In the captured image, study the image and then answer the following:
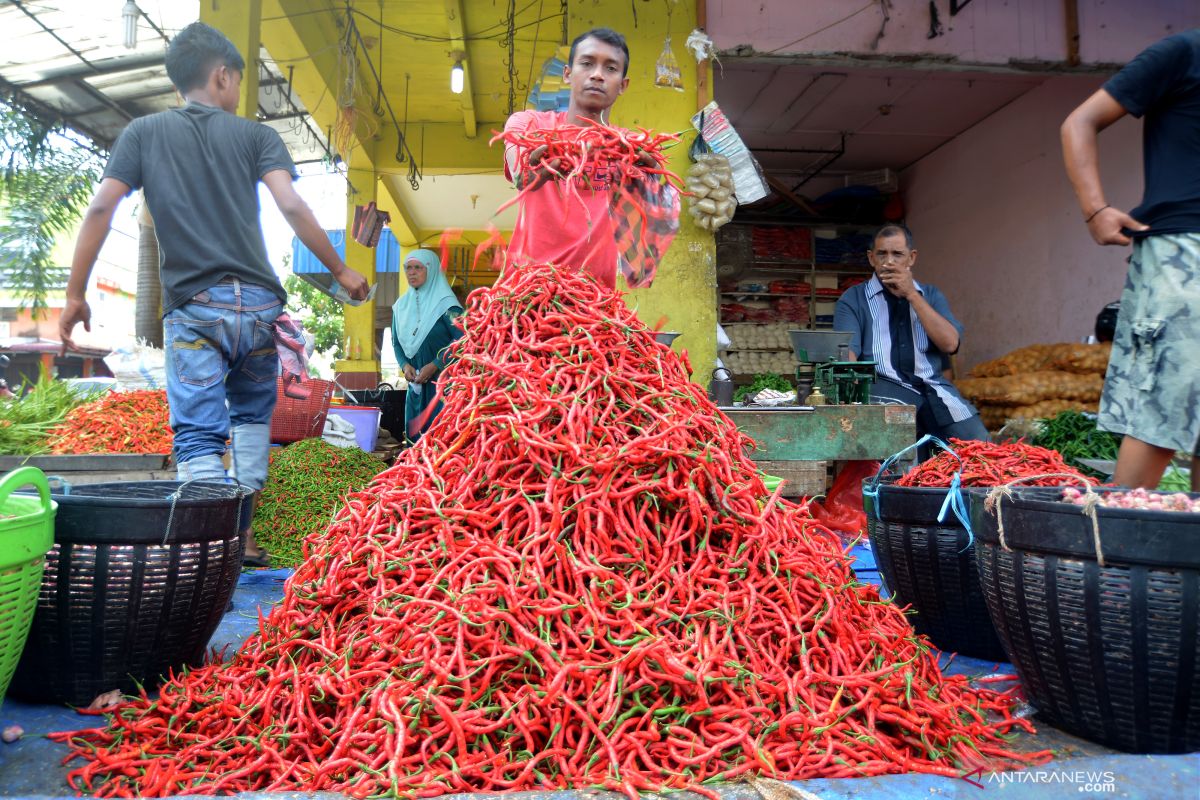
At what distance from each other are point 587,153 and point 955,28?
5.48m

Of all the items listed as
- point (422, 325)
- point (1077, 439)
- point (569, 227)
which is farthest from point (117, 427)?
point (1077, 439)

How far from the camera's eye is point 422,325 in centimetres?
609

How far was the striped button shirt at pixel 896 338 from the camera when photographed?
4434 mm

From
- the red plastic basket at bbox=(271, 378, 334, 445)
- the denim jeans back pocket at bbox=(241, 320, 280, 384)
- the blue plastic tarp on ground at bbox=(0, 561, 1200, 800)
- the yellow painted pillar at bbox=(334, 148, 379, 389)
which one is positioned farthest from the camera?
the yellow painted pillar at bbox=(334, 148, 379, 389)

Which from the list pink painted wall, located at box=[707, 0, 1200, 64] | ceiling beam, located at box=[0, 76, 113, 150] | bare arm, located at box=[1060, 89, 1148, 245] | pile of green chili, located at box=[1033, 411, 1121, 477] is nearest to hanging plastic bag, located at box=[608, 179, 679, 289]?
bare arm, located at box=[1060, 89, 1148, 245]

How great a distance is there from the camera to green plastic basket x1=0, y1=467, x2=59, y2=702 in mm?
1484

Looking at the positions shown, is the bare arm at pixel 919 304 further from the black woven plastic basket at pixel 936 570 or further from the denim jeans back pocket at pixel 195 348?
the denim jeans back pocket at pixel 195 348

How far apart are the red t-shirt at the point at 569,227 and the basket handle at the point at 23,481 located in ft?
4.75

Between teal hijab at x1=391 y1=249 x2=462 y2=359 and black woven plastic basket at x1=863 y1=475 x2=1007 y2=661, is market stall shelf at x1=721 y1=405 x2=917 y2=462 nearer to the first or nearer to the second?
black woven plastic basket at x1=863 y1=475 x2=1007 y2=661

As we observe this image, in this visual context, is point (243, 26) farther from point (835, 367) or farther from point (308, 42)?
point (835, 367)

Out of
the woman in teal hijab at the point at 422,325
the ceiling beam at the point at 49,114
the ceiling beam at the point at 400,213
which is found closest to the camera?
the woman in teal hijab at the point at 422,325

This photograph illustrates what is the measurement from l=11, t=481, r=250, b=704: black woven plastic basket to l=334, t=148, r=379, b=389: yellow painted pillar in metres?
9.07

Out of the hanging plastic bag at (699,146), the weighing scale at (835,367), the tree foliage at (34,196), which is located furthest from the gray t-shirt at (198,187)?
the tree foliage at (34,196)

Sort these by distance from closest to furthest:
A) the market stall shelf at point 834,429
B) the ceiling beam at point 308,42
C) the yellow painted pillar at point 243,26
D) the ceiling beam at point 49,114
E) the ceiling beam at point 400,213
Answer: the market stall shelf at point 834,429
the yellow painted pillar at point 243,26
the ceiling beam at point 308,42
the ceiling beam at point 49,114
the ceiling beam at point 400,213
